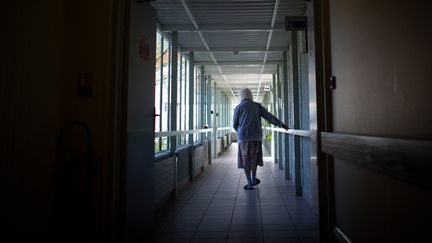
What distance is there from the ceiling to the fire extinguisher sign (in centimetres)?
142

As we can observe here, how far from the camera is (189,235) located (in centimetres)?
278

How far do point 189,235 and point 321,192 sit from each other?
1336mm

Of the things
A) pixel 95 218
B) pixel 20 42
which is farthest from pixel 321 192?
pixel 20 42

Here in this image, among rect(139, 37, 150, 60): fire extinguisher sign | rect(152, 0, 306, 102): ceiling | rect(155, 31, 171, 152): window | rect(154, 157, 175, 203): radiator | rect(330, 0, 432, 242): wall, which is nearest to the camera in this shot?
rect(330, 0, 432, 242): wall

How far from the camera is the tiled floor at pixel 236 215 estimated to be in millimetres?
2729

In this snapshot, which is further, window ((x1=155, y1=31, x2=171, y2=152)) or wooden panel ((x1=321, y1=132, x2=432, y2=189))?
window ((x1=155, y1=31, x2=171, y2=152))

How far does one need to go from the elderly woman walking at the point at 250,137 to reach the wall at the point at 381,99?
9.44 feet

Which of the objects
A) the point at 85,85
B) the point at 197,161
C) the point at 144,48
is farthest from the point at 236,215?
the point at 197,161

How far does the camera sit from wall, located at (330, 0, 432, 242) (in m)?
0.98

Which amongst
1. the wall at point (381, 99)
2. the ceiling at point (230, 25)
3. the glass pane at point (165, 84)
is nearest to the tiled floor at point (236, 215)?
the wall at point (381, 99)

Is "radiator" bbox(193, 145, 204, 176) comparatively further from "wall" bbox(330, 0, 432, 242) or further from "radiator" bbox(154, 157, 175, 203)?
"wall" bbox(330, 0, 432, 242)

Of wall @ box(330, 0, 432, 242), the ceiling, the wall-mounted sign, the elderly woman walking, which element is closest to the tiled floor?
the elderly woman walking

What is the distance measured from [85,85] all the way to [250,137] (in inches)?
127

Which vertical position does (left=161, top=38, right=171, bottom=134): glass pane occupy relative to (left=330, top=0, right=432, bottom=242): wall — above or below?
above
